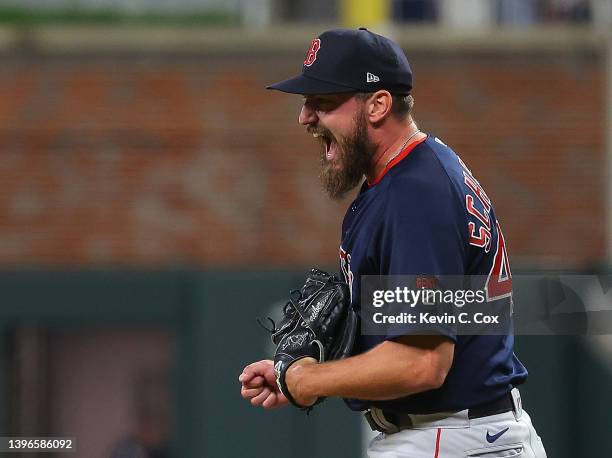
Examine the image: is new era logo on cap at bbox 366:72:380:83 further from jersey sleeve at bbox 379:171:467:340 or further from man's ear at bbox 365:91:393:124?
jersey sleeve at bbox 379:171:467:340

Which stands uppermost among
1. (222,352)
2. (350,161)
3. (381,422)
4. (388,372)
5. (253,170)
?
(350,161)

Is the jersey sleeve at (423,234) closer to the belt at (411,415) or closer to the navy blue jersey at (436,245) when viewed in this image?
the navy blue jersey at (436,245)

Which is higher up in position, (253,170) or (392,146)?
(392,146)

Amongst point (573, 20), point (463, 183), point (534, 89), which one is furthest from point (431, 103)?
point (463, 183)

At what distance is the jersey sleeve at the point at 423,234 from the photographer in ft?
8.49

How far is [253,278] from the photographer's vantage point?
7.80 metres

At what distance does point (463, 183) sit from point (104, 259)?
19.5ft

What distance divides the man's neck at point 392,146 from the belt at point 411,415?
615 mm

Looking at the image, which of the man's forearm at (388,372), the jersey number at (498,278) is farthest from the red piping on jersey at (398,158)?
the man's forearm at (388,372)

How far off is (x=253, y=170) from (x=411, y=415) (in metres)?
5.69

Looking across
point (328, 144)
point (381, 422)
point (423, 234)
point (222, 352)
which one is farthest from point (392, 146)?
point (222, 352)

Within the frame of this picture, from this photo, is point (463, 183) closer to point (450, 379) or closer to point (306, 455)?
point (450, 379)

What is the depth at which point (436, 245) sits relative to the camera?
2598 mm

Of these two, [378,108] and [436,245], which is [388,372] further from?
[378,108]
